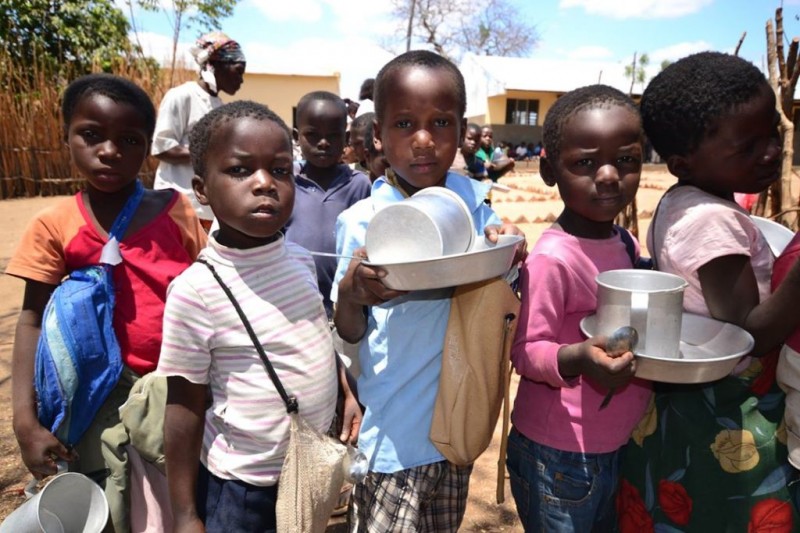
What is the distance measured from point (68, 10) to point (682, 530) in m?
15.0

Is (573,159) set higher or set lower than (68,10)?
lower

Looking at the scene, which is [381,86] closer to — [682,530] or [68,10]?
[682,530]

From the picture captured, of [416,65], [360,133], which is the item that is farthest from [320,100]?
[416,65]

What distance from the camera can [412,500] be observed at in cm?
146

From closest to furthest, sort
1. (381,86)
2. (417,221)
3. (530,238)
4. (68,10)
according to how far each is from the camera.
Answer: (417,221) < (381,86) < (530,238) < (68,10)

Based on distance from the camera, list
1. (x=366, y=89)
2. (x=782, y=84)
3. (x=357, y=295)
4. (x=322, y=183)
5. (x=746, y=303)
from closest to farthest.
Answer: (x=746, y=303)
(x=357, y=295)
(x=322, y=183)
(x=782, y=84)
(x=366, y=89)

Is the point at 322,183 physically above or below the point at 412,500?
above

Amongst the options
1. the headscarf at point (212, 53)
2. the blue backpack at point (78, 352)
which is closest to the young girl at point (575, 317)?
the blue backpack at point (78, 352)

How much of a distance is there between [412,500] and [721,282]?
0.87m

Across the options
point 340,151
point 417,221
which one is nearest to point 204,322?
point 417,221

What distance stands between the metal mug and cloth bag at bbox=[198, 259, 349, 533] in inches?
26.8

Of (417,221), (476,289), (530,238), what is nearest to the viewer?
(417,221)

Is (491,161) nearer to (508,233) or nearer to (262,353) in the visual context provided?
(508,233)

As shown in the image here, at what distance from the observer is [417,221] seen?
4.05 feet
